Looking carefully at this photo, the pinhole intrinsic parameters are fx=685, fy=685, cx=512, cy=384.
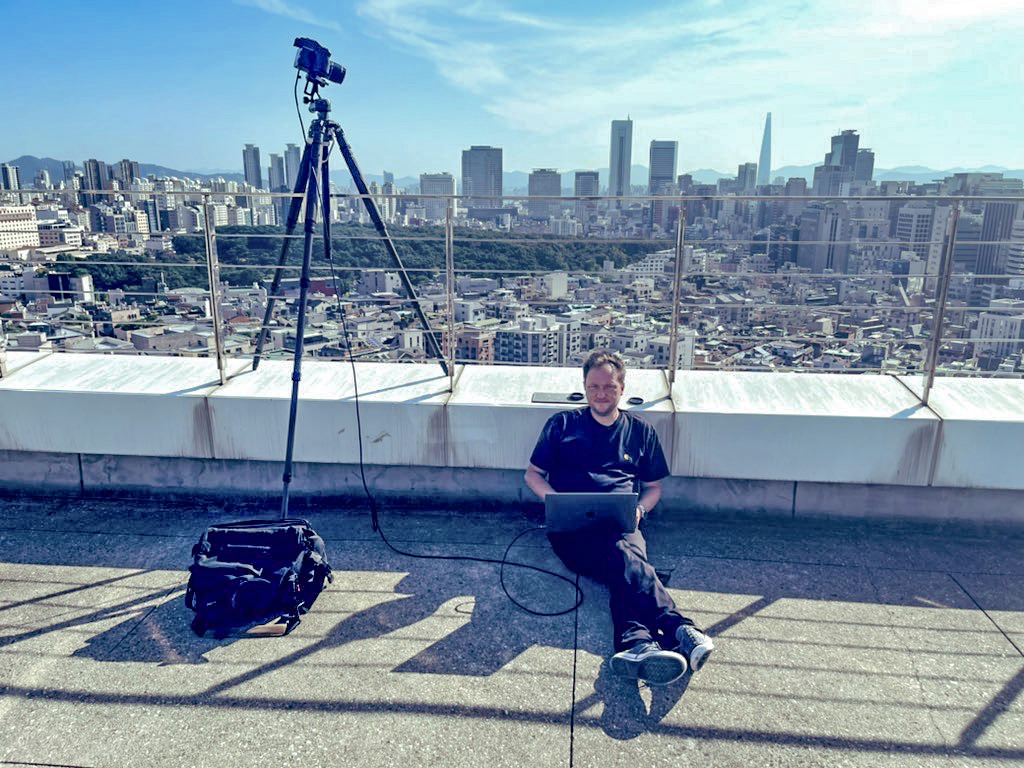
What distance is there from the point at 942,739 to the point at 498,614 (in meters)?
1.43

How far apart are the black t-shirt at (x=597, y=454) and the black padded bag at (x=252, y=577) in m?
1.03

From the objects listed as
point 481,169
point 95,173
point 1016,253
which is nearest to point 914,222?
point 1016,253

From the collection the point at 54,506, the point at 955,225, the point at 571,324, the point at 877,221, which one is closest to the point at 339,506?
the point at 54,506

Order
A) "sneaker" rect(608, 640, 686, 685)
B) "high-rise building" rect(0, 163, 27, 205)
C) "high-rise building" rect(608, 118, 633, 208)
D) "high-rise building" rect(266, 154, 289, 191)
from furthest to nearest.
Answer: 1. "high-rise building" rect(608, 118, 633, 208)
2. "high-rise building" rect(266, 154, 289, 191)
3. "high-rise building" rect(0, 163, 27, 205)
4. "sneaker" rect(608, 640, 686, 685)

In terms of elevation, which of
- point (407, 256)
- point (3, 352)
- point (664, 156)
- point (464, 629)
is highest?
point (664, 156)

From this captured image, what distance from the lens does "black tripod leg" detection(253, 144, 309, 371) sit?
11.8 feet

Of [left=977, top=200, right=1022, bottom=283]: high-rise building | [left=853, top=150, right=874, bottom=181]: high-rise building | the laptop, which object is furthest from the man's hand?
[left=853, top=150, right=874, bottom=181]: high-rise building

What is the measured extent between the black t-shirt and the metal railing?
2.27 feet

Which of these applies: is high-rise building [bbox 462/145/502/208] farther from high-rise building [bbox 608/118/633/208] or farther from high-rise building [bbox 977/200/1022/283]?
high-rise building [bbox 608/118/633/208]

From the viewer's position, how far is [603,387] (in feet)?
9.52

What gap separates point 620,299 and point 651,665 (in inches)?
87.2

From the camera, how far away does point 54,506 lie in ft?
11.5

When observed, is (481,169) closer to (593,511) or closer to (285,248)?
(285,248)

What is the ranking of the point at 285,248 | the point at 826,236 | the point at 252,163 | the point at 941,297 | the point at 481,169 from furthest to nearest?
the point at 252,163
the point at 481,169
the point at 826,236
the point at 285,248
the point at 941,297
